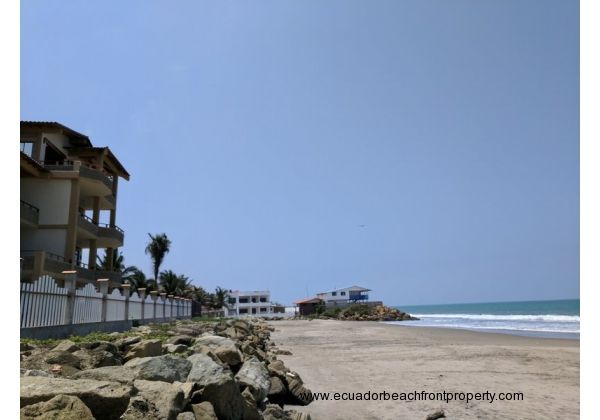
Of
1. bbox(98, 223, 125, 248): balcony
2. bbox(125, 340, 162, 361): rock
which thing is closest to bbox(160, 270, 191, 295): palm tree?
bbox(98, 223, 125, 248): balcony

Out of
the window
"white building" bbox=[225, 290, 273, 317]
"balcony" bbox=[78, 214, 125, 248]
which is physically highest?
the window

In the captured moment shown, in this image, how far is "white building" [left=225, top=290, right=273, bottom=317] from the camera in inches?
3789

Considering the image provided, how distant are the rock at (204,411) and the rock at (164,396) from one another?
178 millimetres

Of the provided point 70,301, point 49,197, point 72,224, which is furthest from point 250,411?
point 49,197

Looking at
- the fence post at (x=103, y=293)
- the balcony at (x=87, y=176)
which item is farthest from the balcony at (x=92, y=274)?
the fence post at (x=103, y=293)

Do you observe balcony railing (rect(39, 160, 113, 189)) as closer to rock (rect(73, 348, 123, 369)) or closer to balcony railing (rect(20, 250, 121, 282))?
balcony railing (rect(20, 250, 121, 282))

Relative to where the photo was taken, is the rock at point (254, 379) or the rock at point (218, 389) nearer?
the rock at point (218, 389)

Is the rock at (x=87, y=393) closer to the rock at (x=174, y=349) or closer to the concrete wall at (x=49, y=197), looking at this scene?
the rock at (x=174, y=349)

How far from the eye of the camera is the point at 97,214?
33344mm

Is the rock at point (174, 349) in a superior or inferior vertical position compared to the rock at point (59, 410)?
inferior

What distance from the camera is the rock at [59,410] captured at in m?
3.58

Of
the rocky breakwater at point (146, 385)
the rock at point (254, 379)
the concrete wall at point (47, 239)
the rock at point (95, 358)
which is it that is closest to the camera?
the rocky breakwater at point (146, 385)

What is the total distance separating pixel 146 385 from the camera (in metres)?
5.12

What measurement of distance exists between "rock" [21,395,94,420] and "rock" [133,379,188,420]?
1.07 metres
